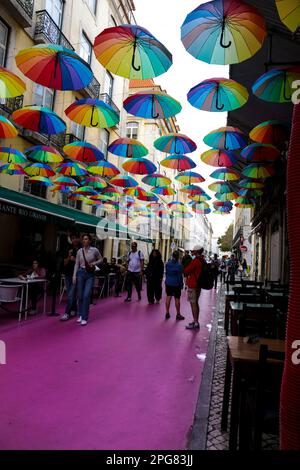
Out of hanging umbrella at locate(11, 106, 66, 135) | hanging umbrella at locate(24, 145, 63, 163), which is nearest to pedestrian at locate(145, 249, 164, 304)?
hanging umbrella at locate(24, 145, 63, 163)

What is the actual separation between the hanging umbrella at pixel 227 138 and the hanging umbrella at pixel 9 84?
15.1 feet

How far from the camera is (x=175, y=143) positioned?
30.8 feet

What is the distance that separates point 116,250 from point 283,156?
18.2 metres

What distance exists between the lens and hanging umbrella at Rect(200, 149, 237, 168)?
9.56 metres

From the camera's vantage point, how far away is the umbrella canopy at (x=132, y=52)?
5.25 metres

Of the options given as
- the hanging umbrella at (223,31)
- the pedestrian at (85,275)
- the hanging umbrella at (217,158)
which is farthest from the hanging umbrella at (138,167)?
the hanging umbrella at (223,31)

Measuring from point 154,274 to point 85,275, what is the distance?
406 cm

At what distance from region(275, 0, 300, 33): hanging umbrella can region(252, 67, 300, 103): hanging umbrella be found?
1.89m

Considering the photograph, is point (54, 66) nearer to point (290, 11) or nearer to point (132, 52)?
point (132, 52)

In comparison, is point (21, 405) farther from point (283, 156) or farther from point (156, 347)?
point (283, 156)

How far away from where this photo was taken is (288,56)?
24.0ft

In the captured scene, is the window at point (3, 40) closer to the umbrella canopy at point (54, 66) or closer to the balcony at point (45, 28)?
the balcony at point (45, 28)

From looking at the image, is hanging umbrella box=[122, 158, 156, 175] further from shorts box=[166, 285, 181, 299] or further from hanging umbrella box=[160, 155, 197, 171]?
shorts box=[166, 285, 181, 299]

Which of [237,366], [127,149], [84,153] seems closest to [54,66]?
[127,149]
